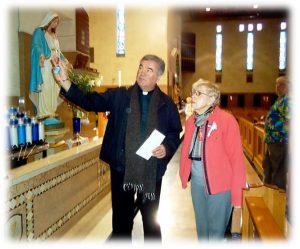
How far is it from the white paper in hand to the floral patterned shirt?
1.99 metres

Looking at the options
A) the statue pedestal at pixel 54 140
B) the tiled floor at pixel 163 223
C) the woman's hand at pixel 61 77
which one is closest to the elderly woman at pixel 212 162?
the tiled floor at pixel 163 223

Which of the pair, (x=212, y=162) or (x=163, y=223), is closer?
(x=212, y=162)

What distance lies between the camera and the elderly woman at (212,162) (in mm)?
1945

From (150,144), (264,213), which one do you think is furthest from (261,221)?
(150,144)

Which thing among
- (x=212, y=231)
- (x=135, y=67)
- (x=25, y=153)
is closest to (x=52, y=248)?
(x=25, y=153)

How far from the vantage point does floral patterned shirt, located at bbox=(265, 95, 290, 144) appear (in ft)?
11.2

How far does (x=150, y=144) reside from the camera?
6.47ft

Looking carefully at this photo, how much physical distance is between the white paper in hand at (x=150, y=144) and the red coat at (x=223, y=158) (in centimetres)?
28

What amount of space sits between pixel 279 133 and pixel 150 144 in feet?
6.92

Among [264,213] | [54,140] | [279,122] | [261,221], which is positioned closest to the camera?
[261,221]

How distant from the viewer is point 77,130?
345 centimetres

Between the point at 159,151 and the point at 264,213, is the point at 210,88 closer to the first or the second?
the point at 159,151

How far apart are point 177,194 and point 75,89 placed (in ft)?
8.45

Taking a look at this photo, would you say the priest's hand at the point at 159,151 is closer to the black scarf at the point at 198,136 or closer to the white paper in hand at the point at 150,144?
the white paper in hand at the point at 150,144
